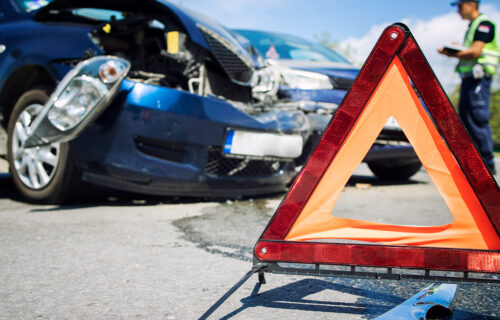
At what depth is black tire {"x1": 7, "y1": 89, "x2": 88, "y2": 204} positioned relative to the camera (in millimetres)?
3627

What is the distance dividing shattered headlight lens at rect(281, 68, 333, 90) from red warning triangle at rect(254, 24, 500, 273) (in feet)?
10.8

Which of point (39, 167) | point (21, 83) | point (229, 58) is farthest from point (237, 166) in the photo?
point (21, 83)

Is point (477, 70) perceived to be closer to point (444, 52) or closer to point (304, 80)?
point (444, 52)

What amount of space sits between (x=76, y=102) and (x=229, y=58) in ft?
4.43

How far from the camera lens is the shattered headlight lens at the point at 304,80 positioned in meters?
5.04

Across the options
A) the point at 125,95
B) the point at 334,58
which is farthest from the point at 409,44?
the point at 334,58

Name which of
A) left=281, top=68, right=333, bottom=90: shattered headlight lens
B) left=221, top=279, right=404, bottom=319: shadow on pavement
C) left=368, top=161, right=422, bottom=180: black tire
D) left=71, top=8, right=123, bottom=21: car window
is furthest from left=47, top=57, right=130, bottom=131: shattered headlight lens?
left=368, top=161, right=422, bottom=180: black tire

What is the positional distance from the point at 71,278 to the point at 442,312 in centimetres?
143

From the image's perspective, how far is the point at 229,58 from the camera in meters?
4.16

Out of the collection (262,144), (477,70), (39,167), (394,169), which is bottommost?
(394,169)

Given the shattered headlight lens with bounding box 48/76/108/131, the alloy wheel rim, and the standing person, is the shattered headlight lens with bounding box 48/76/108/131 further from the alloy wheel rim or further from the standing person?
the standing person

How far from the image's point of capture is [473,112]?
501cm

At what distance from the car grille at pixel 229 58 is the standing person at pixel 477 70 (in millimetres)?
2262

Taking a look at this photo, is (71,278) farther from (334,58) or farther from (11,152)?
(334,58)
